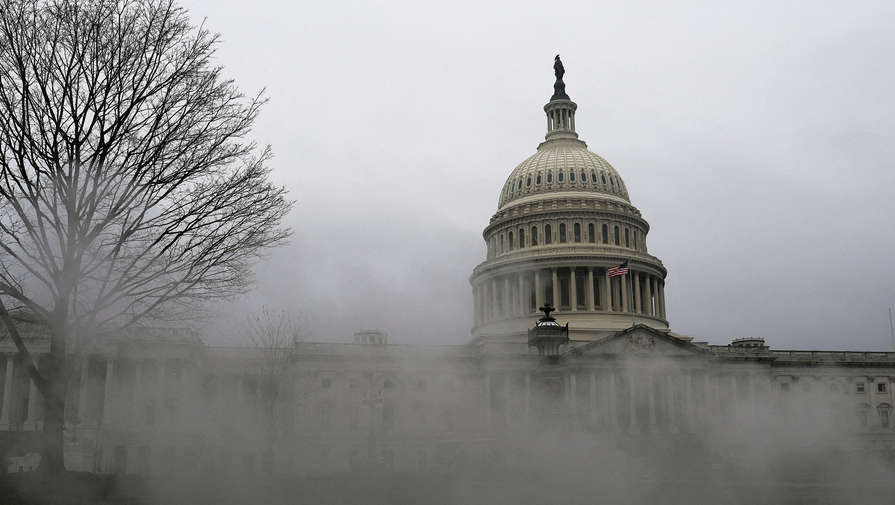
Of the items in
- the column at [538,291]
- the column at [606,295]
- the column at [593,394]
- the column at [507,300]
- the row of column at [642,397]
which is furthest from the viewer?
the column at [507,300]

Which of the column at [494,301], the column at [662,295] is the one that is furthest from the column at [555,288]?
the column at [662,295]

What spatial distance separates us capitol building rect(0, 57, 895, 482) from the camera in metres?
31.4

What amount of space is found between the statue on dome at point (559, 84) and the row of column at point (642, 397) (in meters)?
35.9

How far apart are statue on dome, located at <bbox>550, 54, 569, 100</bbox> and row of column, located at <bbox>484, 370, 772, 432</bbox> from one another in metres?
35.9

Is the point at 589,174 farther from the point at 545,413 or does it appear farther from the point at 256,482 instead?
the point at 256,482

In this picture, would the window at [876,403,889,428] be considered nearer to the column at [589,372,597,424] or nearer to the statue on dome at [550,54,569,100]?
the column at [589,372,597,424]

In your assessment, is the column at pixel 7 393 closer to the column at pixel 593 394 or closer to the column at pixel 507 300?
the column at pixel 593 394

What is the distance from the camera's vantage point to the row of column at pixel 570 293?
68.4 meters

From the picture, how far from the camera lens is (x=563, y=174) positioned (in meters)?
74.9

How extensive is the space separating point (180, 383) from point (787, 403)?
3044 cm

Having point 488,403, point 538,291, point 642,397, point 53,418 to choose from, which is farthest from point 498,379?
point 538,291

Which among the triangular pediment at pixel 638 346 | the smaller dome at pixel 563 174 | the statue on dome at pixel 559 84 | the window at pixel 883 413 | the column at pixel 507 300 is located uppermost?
the statue on dome at pixel 559 84

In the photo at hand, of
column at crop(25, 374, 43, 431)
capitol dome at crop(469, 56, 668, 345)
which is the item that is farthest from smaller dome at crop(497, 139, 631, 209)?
column at crop(25, 374, 43, 431)

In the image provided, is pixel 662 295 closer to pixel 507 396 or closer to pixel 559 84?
pixel 559 84
